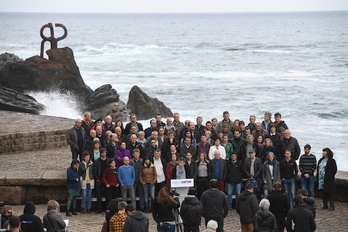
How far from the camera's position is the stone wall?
16.6 m

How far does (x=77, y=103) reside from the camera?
95.0ft

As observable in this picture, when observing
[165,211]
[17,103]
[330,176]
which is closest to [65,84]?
[17,103]

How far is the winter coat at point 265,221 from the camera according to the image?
31.9ft

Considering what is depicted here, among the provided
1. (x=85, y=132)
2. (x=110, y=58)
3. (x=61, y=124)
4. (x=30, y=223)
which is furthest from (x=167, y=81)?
(x=30, y=223)

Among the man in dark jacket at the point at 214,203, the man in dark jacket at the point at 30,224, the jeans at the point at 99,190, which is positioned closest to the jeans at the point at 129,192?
the jeans at the point at 99,190

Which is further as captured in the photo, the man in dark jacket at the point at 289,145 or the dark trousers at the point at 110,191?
the man in dark jacket at the point at 289,145

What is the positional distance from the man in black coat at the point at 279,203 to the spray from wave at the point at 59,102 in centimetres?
1666

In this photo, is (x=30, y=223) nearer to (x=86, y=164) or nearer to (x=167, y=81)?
(x=86, y=164)

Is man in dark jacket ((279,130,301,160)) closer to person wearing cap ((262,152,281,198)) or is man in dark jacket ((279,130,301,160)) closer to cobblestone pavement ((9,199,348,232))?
person wearing cap ((262,152,281,198))

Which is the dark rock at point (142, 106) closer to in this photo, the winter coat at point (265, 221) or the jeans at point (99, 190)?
the jeans at point (99, 190)

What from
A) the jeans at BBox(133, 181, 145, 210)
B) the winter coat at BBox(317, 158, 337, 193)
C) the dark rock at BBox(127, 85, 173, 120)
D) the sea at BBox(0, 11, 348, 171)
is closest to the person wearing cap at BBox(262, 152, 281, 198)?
the winter coat at BBox(317, 158, 337, 193)

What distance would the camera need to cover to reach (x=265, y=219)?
973 cm

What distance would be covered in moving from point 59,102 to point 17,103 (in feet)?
22.9

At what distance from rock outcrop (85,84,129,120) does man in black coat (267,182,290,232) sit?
17279 mm
